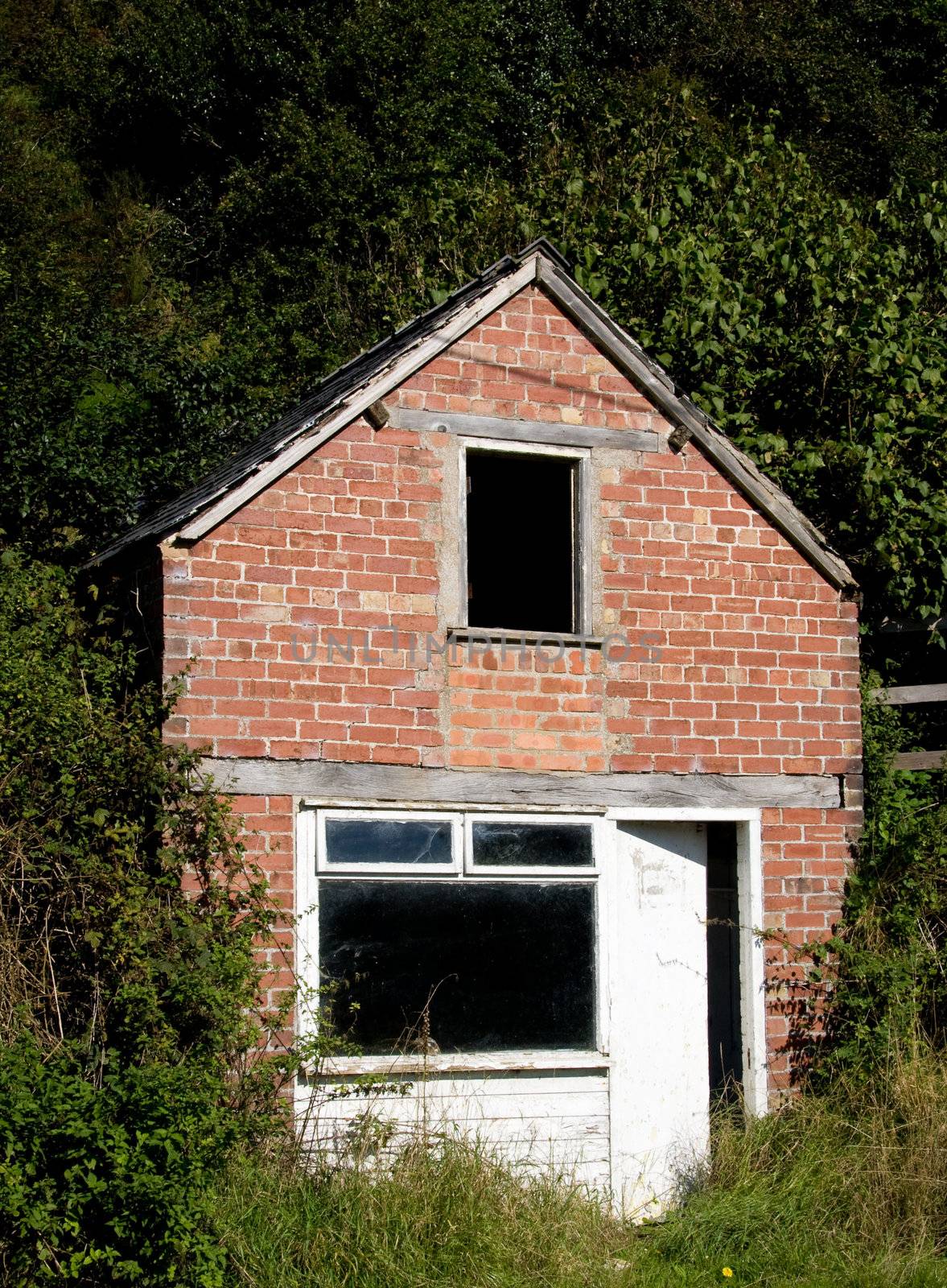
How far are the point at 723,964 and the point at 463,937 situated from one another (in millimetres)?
3383

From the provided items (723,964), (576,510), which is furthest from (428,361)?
(723,964)

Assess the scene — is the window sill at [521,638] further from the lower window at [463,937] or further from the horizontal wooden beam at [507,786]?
the lower window at [463,937]

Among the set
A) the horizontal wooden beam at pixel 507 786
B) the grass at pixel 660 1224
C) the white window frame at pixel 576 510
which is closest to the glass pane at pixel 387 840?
the horizontal wooden beam at pixel 507 786

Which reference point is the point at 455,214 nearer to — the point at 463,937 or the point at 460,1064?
the point at 463,937

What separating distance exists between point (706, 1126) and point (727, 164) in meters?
10.5

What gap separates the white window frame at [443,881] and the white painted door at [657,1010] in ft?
0.36

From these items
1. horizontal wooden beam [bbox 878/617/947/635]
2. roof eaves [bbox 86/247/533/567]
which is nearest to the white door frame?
horizontal wooden beam [bbox 878/617/947/635]

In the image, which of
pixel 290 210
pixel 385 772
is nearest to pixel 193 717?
pixel 385 772

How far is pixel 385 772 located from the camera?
9.29 meters

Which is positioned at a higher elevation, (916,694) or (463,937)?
(916,694)

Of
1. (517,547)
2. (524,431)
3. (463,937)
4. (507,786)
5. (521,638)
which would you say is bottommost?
(463,937)

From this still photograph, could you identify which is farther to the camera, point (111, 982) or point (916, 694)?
point (916, 694)

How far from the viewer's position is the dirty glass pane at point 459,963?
9.02m

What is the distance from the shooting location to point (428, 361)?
9812 mm
